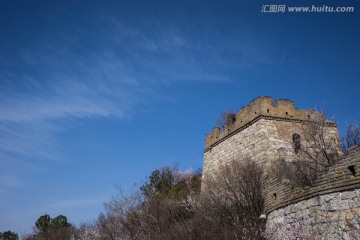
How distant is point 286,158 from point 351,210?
9345 millimetres

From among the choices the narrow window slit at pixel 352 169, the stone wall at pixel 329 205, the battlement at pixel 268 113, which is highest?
the battlement at pixel 268 113

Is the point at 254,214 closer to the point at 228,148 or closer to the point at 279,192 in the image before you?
the point at 279,192

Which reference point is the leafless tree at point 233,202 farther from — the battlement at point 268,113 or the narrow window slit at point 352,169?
the narrow window slit at point 352,169

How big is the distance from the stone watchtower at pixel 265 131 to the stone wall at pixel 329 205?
6804 millimetres

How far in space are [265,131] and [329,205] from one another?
920 centimetres

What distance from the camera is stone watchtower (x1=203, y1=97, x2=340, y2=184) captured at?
1583cm

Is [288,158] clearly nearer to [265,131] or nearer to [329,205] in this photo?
[265,131]

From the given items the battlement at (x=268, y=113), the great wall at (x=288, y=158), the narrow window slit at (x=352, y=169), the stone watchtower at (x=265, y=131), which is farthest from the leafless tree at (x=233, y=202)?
the narrow window slit at (x=352, y=169)

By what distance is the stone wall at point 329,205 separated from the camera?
21.2ft

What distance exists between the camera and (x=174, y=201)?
21.3m

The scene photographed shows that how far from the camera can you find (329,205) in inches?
279

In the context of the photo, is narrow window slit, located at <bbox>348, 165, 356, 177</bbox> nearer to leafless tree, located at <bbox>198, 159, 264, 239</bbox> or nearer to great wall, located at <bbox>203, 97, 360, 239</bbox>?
great wall, located at <bbox>203, 97, 360, 239</bbox>

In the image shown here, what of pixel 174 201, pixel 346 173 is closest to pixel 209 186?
pixel 174 201

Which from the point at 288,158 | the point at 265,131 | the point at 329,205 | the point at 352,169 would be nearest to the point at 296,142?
the point at 288,158
